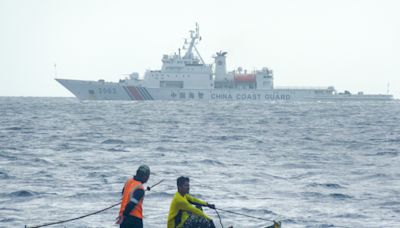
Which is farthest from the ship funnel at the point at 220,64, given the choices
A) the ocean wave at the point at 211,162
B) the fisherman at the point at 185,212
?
the fisherman at the point at 185,212

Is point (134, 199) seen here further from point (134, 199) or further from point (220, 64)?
point (220, 64)

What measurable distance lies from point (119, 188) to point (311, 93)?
359ft

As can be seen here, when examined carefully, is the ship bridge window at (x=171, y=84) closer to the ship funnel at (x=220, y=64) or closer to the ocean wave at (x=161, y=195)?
the ship funnel at (x=220, y=64)

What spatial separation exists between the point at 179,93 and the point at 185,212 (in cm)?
10254

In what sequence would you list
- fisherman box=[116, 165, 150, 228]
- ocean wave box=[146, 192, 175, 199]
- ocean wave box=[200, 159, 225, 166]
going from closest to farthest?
fisherman box=[116, 165, 150, 228], ocean wave box=[146, 192, 175, 199], ocean wave box=[200, 159, 225, 166]

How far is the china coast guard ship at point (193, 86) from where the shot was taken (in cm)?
10981

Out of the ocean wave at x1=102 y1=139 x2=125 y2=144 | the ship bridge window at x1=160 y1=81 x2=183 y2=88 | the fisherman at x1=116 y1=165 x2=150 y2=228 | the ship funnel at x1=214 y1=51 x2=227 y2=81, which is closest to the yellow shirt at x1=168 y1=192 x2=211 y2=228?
the fisherman at x1=116 y1=165 x2=150 y2=228

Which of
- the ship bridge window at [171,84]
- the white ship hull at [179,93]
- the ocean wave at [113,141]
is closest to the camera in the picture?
the ocean wave at [113,141]

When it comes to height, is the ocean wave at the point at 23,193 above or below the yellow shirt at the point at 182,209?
below

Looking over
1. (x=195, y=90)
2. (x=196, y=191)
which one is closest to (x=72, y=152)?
(x=196, y=191)

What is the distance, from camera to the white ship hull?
109125mm

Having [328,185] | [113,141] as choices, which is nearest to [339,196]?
[328,185]

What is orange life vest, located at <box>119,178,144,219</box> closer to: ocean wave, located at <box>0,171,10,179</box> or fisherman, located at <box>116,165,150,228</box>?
fisherman, located at <box>116,165,150,228</box>

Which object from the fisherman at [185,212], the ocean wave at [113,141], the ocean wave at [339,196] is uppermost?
the fisherman at [185,212]
